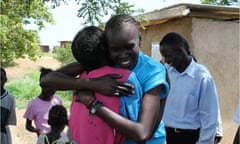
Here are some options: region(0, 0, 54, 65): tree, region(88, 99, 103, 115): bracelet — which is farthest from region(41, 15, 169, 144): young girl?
region(0, 0, 54, 65): tree

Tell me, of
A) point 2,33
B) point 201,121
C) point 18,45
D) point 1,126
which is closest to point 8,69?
point 18,45

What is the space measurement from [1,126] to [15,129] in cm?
745

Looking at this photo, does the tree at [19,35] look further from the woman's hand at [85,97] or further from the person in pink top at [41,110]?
the woman's hand at [85,97]

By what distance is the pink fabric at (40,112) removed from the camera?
424 cm

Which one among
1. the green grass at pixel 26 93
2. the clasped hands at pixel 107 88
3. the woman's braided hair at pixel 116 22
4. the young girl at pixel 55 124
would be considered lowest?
the green grass at pixel 26 93

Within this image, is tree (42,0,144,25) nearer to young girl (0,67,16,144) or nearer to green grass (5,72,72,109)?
young girl (0,67,16,144)

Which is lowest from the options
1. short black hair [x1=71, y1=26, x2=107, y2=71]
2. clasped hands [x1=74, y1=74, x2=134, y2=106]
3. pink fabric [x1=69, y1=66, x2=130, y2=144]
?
pink fabric [x1=69, y1=66, x2=130, y2=144]

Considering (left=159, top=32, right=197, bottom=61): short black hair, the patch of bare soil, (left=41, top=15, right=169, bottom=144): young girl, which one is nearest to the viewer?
(left=41, top=15, right=169, bottom=144): young girl

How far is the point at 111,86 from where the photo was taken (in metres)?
1.36

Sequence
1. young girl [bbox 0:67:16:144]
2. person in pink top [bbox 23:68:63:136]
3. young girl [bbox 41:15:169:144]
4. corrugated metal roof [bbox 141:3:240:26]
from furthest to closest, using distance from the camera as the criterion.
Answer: corrugated metal roof [bbox 141:3:240:26] → person in pink top [bbox 23:68:63:136] → young girl [bbox 0:67:16:144] → young girl [bbox 41:15:169:144]

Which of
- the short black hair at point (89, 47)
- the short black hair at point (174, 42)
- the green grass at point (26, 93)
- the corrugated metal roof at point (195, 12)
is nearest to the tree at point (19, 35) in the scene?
the green grass at point (26, 93)

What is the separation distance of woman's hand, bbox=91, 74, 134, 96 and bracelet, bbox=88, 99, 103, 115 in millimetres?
40

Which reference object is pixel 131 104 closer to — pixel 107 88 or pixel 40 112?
pixel 107 88

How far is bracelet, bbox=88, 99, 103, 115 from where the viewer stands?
1363 mm
